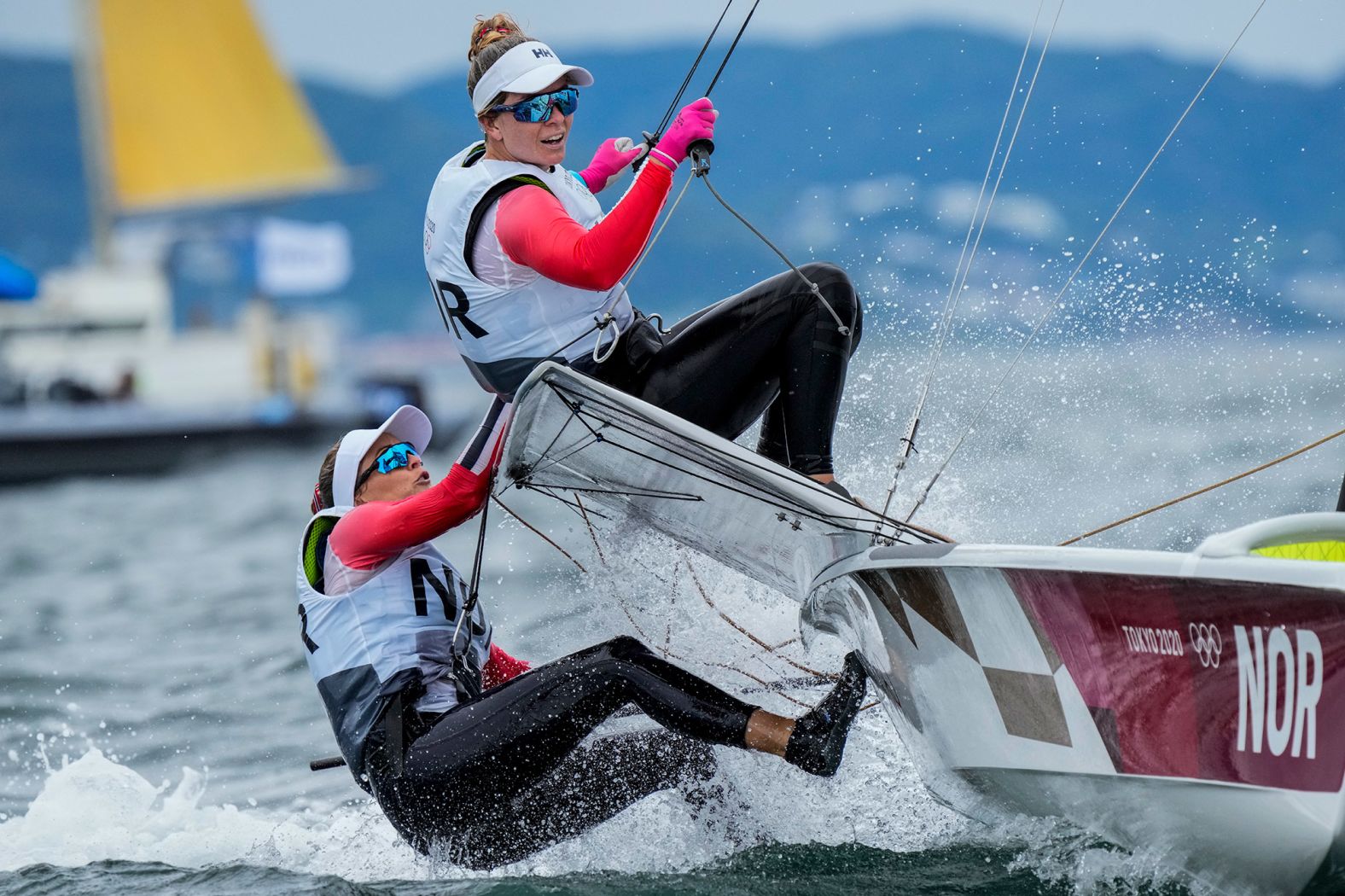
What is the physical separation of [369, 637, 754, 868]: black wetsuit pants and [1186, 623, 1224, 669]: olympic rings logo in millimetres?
917

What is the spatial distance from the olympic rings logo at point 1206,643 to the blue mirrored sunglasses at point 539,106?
1535mm

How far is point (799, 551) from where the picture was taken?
3.18 metres

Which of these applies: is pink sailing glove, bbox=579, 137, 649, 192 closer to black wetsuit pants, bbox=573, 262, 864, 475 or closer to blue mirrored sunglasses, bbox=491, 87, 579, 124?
blue mirrored sunglasses, bbox=491, 87, 579, 124

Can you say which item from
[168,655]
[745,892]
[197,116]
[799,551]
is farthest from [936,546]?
[197,116]

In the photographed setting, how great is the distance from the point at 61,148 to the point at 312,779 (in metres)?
96.0

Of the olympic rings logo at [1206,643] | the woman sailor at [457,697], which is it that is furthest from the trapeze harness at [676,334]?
the olympic rings logo at [1206,643]

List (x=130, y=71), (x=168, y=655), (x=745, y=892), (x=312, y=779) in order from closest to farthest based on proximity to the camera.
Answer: (x=745, y=892) → (x=312, y=779) → (x=168, y=655) → (x=130, y=71)

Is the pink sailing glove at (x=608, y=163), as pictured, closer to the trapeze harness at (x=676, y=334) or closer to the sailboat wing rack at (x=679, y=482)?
the trapeze harness at (x=676, y=334)

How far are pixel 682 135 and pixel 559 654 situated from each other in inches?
58.4

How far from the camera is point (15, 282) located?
75.9 feet

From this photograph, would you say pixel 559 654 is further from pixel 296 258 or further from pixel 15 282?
pixel 296 258

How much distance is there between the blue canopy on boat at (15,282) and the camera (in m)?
22.9

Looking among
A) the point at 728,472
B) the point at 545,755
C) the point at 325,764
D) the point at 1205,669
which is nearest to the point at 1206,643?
the point at 1205,669

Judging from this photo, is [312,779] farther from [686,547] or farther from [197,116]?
[197,116]
